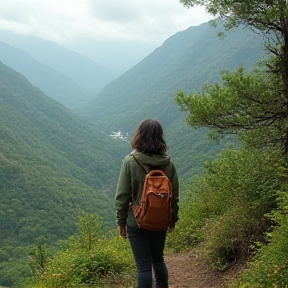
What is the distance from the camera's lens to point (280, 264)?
3.21m

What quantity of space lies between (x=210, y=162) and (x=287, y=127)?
4.13 metres

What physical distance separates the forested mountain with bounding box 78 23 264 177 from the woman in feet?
183

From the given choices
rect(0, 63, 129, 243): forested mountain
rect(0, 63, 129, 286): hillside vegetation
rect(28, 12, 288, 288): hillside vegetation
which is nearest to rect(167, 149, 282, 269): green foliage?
rect(28, 12, 288, 288): hillside vegetation

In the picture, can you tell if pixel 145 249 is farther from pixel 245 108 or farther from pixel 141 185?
pixel 245 108

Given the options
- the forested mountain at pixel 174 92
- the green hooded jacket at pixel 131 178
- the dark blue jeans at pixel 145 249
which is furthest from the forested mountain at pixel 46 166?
the green hooded jacket at pixel 131 178

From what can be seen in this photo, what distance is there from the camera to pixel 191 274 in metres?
5.20

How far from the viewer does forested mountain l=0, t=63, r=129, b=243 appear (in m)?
54.8

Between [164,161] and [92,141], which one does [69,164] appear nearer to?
[92,141]

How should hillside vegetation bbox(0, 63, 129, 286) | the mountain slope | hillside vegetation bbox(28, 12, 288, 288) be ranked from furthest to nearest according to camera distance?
the mountain slope → hillside vegetation bbox(0, 63, 129, 286) → hillside vegetation bbox(28, 12, 288, 288)

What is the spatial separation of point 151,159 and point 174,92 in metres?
88.3

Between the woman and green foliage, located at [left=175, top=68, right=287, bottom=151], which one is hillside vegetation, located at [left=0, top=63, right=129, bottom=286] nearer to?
green foliage, located at [left=175, top=68, right=287, bottom=151]

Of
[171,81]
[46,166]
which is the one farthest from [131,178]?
[171,81]

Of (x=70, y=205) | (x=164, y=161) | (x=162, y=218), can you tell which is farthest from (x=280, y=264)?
(x=70, y=205)

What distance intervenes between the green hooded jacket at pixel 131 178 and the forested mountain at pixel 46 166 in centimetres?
2382
